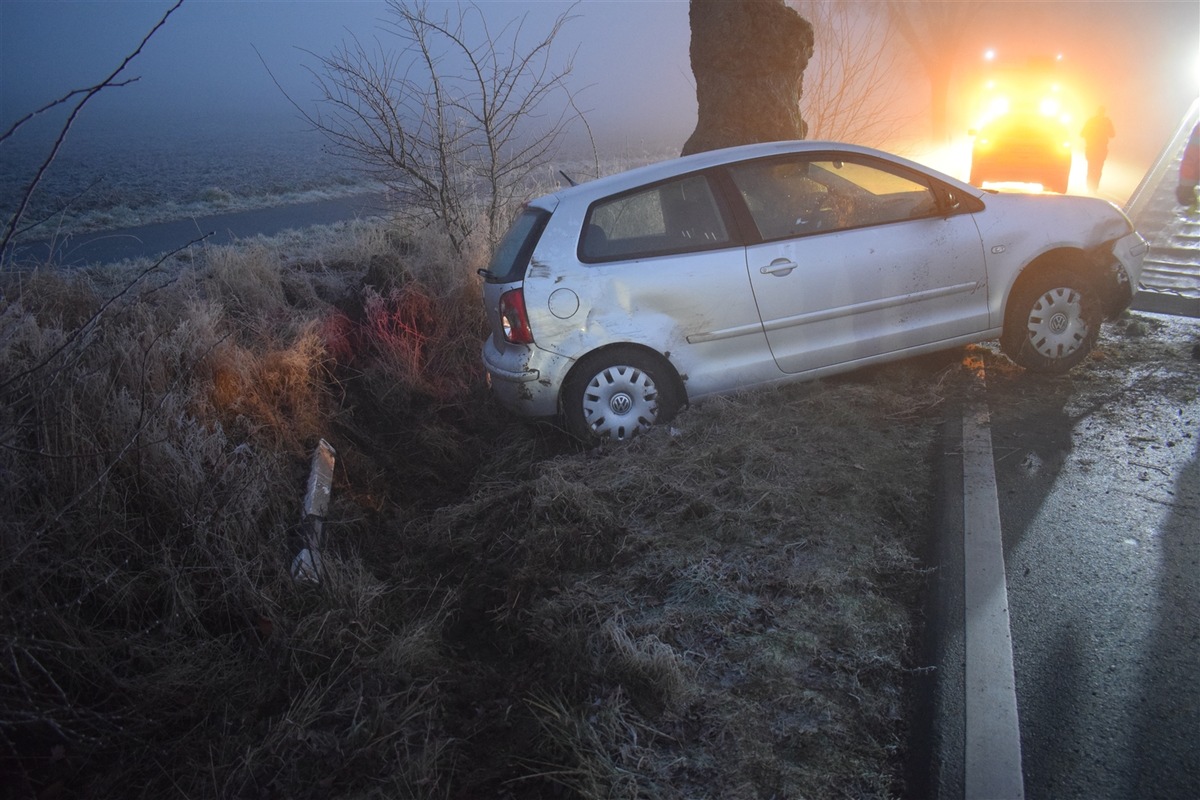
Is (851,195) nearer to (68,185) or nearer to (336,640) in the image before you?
(336,640)

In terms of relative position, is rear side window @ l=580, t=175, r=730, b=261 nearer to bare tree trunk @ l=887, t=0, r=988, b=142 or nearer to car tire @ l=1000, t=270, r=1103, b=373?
car tire @ l=1000, t=270, r=1103, b=373

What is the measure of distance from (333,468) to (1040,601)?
149 inches

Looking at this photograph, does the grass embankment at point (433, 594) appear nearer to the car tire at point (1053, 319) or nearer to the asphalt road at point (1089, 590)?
the asphalt road at point (1089, 590)

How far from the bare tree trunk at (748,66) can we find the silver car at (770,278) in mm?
3981

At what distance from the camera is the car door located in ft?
17.0

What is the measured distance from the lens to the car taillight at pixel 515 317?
16.3 feet

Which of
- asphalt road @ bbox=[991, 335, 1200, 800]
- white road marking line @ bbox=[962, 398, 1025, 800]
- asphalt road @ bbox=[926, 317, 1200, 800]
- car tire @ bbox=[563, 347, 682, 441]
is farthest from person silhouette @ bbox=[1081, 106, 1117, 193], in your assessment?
car tire @ bbox=[563, 347, 682, 441]

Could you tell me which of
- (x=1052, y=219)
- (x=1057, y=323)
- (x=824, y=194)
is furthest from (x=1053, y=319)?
(x=824, y=194)

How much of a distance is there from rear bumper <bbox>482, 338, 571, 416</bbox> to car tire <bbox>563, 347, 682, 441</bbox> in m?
0.09

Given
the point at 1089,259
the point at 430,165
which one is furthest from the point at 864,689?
the point at 430,165

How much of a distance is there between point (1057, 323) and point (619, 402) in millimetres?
3111

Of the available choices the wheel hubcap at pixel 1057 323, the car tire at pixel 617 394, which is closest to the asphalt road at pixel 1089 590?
the wheel hubcap at pixel 1057 323

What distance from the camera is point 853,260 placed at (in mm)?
5195

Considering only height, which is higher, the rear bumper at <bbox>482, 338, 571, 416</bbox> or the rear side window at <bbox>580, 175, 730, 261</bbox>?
the rear side window at <bbox>580, 175, 730, 261</bbox>
